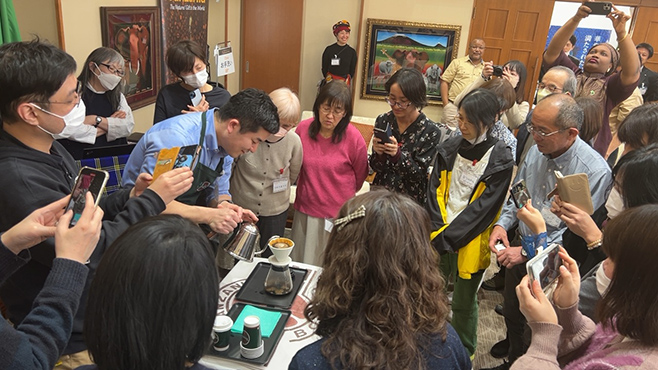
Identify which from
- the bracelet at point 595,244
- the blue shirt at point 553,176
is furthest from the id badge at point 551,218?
the bracelet at point 595,244

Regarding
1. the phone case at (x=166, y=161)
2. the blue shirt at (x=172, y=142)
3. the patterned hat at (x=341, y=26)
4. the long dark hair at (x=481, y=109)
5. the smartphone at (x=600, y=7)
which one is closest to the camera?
the phone case at (x=166, y=161)

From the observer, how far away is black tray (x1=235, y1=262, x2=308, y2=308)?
183 cm

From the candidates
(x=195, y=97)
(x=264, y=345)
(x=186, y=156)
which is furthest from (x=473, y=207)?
(x=195, y=97)

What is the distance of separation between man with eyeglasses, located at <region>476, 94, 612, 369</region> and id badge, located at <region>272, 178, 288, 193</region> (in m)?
1.22

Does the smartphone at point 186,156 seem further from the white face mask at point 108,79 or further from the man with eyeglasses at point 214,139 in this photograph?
the white face mask at point 108,79

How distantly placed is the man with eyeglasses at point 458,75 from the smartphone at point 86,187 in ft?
16.3

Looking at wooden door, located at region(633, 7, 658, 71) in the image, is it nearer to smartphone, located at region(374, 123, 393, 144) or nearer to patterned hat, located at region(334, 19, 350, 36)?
patterned hat, located at region(334, 19, 350, 36)

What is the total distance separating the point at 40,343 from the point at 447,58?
635 centimetres

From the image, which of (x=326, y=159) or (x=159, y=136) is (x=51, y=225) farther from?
(x=326, y=159)

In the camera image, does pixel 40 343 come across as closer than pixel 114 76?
Yes

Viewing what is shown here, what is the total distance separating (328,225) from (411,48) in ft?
14.8

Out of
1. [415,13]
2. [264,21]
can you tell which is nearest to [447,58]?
[415,13]

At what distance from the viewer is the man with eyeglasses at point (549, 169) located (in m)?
2.07

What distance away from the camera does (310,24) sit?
6.61 meters
